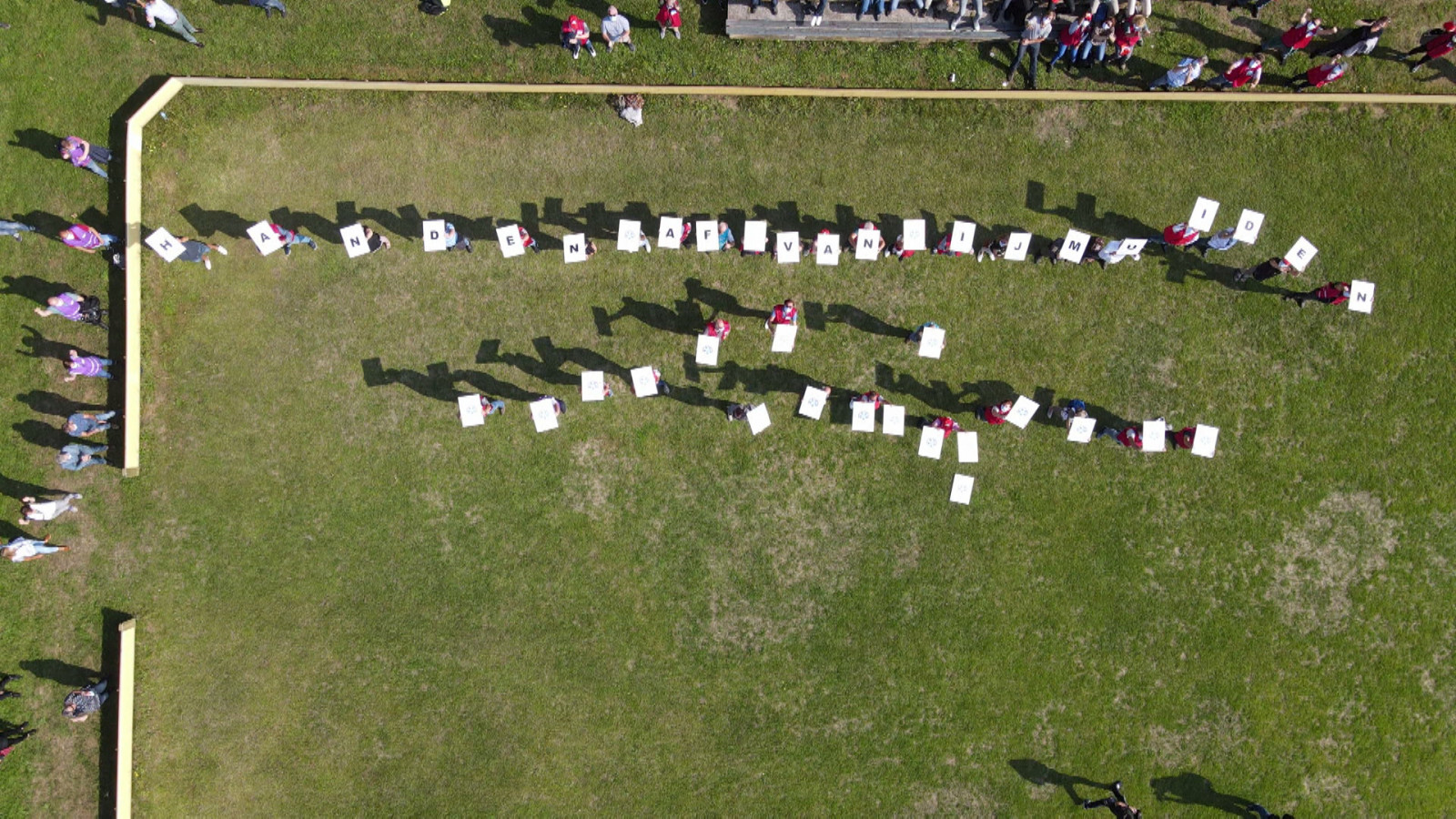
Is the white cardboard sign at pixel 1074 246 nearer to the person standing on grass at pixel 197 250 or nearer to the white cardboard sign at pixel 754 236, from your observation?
the white cardboard sign at pixel 754 236

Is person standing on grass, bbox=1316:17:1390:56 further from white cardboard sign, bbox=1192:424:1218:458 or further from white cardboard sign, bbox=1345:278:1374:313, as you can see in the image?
white cardboard sign, bbox=1192:424:1218:458

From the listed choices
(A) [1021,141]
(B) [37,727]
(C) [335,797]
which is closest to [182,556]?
(B) [37,727]

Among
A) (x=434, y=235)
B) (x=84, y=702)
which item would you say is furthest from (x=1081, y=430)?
A: (x=84, y=702)

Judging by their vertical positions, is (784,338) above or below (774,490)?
above

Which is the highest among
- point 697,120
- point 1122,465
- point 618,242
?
point 697,120

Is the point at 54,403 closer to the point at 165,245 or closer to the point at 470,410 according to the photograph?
the point at 165,245

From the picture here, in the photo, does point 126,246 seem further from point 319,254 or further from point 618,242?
point 618,242

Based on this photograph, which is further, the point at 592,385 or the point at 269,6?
the point at 269,6
